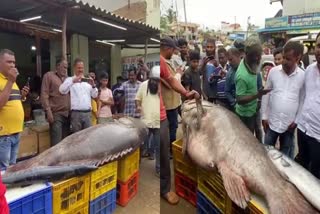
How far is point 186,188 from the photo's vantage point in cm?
109

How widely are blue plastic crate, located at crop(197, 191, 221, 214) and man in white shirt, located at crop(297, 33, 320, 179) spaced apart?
0.32 metres

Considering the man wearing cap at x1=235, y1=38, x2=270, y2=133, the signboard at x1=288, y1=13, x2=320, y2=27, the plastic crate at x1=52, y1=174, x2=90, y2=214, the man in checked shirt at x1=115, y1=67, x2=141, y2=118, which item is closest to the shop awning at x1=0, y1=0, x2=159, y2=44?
the man in checked shirt at x1=115, y1=67, x2=141, y2=118

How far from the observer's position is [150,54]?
1.00 m

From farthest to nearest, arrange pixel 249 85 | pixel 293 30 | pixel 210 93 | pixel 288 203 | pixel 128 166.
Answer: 1. pixel 128 166
2. pixel 210 93
3. pixel 249 85
4. pixel 293 30
5. pixel 288 203

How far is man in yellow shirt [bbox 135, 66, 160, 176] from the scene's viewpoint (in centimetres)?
95

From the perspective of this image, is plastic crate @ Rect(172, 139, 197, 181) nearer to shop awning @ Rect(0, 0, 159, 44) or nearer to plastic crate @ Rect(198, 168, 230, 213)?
plastic crate @ Rect(198, 168, 230, 213)

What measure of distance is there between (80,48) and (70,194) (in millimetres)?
535

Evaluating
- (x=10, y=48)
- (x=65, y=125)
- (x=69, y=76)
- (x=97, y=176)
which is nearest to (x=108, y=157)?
(x=97, y=176)

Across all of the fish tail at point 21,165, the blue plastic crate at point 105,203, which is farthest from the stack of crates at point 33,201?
the blue plastic crate at point 105,203

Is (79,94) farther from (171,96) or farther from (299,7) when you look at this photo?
(299,7)

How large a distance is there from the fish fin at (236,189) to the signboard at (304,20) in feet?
1.52

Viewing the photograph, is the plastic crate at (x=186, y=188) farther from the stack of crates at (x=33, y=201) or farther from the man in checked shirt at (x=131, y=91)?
the stack of crates at (x=33, y=201)

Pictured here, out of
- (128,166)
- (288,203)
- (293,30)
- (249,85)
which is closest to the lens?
(288,203)

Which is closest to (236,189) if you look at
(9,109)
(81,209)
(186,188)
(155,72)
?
(186,188)
